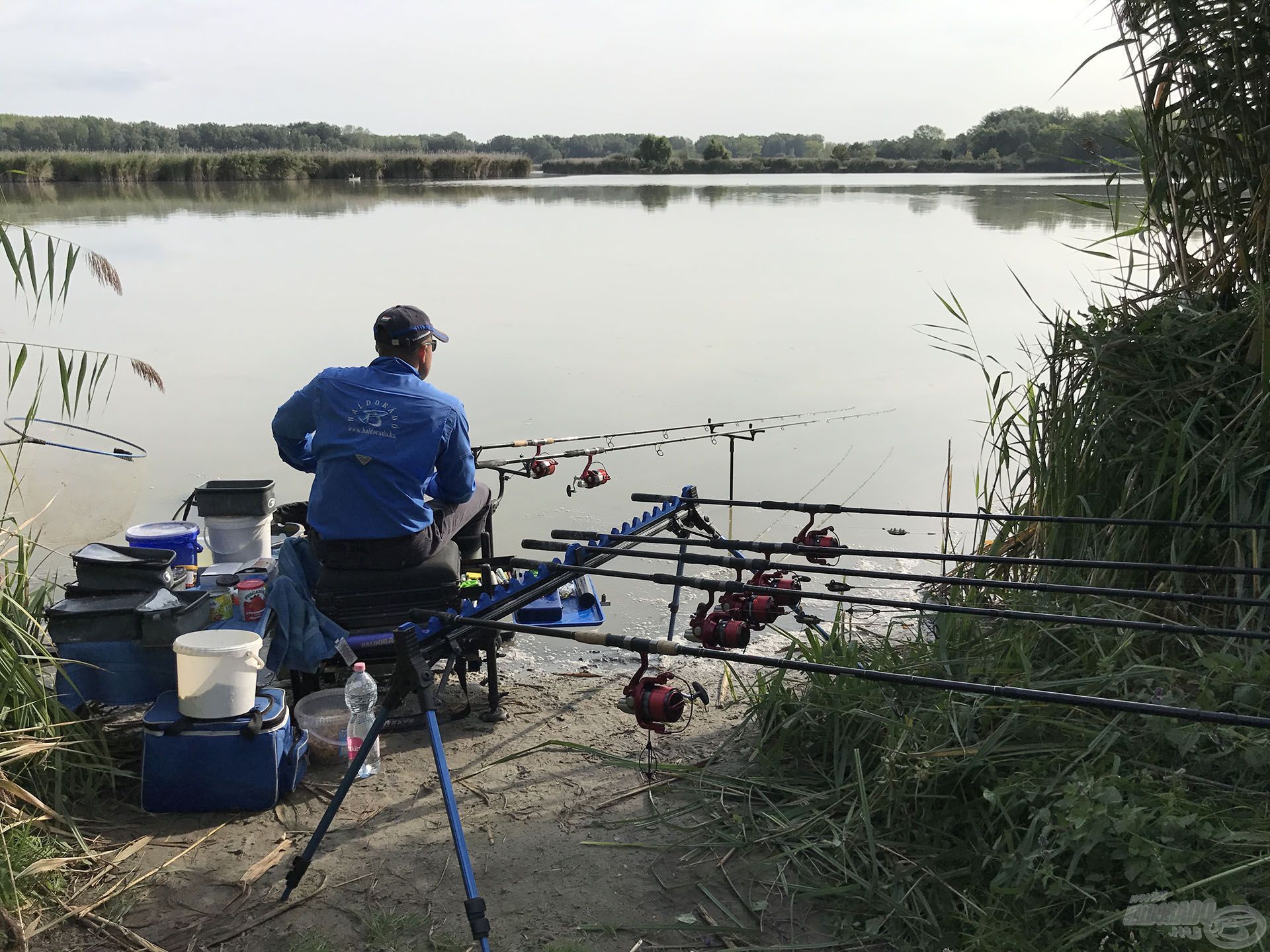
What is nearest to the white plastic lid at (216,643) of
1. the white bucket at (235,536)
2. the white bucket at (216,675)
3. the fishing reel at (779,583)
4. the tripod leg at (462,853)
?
the white bucket at (216,675)

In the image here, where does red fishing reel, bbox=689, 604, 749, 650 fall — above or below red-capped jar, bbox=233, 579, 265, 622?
above

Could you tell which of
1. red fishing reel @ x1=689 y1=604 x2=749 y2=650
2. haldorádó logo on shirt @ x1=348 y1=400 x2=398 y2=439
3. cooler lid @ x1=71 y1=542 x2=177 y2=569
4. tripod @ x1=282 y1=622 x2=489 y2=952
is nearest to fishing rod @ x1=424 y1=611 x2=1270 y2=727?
tripod @ x1=282 y1=622 x2=489 y2=952

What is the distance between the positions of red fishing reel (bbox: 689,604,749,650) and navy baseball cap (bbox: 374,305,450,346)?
4.20 feet

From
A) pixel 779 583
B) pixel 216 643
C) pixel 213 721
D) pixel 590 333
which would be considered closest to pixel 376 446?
pixel 216 643

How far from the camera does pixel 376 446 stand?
323 cm

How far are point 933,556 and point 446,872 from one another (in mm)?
1425

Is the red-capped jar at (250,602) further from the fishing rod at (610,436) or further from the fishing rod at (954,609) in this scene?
the fishing rod at (610,436)

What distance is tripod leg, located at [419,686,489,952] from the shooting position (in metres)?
2.03

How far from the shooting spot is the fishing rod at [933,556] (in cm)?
233

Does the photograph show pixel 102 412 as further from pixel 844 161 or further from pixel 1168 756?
pixel 844 161

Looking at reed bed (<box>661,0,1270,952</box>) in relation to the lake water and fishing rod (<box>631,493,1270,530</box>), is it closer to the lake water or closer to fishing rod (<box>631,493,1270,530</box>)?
fishing rod (<box>631,493,1270,530</box>)

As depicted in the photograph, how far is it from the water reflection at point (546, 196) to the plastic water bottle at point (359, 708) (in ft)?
45.6

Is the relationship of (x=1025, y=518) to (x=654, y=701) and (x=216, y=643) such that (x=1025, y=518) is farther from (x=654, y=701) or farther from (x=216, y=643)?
(x=216, y=643)

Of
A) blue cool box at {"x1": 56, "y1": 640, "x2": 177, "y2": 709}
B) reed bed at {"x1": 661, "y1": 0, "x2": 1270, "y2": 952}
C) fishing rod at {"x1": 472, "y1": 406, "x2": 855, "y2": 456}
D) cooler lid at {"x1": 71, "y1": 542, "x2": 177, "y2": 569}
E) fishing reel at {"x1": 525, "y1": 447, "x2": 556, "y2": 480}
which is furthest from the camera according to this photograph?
fishing rod at {"x1": 472, "y1": 406, "x2": 855, "y2": 456}
